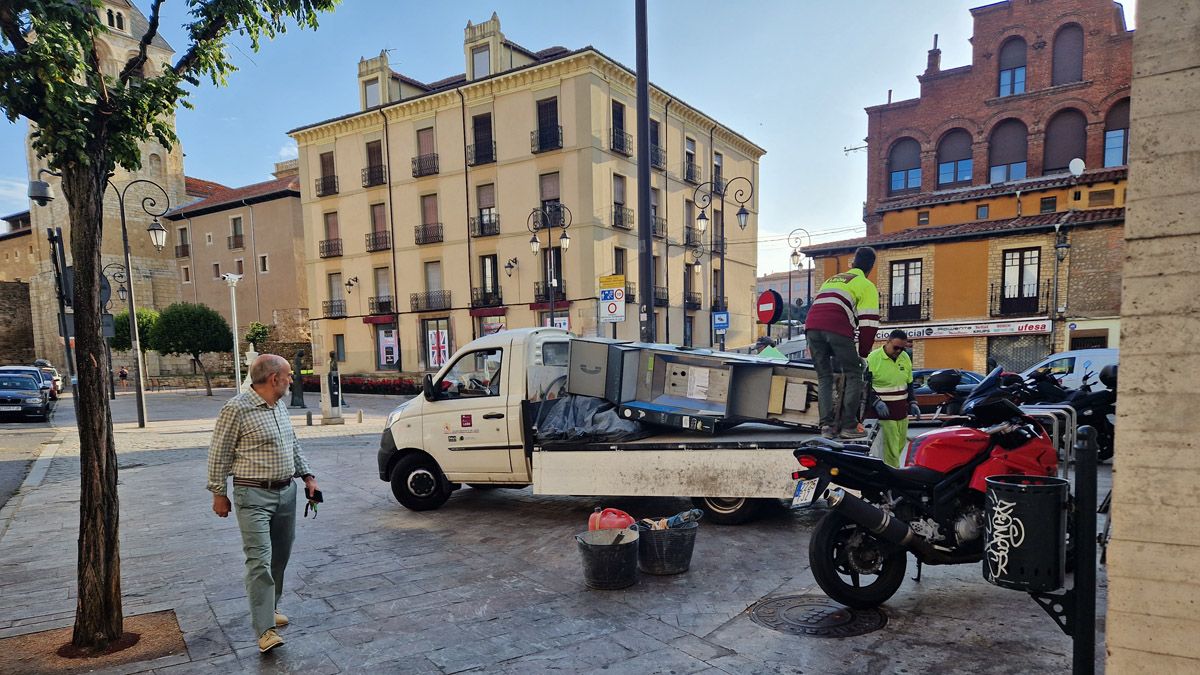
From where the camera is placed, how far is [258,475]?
384 cm

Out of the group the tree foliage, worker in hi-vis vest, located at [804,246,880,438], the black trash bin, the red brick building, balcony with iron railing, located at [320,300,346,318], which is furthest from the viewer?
the tree foliage

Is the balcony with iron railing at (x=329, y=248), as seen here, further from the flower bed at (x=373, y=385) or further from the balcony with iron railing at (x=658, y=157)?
the balcony with iron railing at (x=658, y=157)

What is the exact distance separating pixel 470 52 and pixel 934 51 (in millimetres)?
25963

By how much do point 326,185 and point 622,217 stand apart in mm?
17181

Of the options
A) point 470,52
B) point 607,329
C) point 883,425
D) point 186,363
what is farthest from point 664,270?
point 186,363

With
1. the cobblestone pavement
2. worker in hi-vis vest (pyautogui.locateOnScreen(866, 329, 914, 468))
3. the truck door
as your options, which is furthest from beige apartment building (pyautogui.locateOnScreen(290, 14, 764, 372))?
the cobblestone pavement

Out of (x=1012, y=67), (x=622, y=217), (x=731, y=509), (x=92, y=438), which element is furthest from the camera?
(x=1012, y=67)

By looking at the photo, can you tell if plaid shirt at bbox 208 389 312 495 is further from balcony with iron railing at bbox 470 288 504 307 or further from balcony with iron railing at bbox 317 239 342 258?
balcony with iron railing at bbox 317 239 342 258

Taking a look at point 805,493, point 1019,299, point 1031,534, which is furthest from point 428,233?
point 1031,534

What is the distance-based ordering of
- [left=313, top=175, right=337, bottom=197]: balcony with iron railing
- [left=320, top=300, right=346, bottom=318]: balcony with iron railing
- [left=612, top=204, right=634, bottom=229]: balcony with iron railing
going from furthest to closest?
[left=320, top=300, right=346, bottom=318]: balcony with iron railing, [left=313, top=175, right=337, bottom=197]: balcony with iron railing, [left=612, top=204, right=634, bottom=229]: balcony with iron railing

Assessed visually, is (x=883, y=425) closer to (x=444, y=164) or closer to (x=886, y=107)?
(x=444, y=164)

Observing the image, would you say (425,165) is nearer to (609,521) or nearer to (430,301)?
(430,301)

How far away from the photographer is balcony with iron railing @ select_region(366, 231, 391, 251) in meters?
32.9

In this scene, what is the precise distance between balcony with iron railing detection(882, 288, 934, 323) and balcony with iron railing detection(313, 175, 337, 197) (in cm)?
2895
